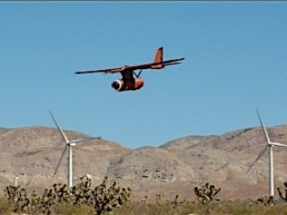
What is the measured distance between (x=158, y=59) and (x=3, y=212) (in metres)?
74.4

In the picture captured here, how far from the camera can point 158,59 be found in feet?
122

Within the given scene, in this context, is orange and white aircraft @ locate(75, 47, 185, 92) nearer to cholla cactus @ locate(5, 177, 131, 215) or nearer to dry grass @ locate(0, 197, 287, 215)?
dry grass @ locate(0, 197, 287, 215)

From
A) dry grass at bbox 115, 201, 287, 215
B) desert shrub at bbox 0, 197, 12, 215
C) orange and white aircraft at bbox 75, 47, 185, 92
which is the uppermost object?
orange and white aircraft at bbox 75, 47, 185, 92

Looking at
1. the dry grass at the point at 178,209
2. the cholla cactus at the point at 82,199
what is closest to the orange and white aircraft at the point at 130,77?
the dry grass at the point at 178,209

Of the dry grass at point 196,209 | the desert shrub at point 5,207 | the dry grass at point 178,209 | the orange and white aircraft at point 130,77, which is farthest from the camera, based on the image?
the dry grass at point 196,209

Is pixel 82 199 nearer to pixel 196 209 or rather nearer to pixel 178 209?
pixel 178 209

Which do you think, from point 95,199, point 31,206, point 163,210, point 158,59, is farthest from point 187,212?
point 158,59

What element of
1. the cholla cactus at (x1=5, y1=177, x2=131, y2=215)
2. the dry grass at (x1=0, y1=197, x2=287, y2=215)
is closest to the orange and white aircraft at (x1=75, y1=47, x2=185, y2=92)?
the dry grass at (x1=0, y1=197, x2=287, y2=215)

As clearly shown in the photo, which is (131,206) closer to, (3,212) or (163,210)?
(163,210)

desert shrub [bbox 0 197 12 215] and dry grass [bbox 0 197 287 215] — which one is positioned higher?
desert shrub [bbox 0 197 12 215]

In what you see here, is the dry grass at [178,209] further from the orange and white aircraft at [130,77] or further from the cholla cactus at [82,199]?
the orange and white aircraft at [130,77]

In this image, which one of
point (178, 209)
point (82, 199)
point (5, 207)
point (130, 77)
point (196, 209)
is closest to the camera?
point (130, 77)

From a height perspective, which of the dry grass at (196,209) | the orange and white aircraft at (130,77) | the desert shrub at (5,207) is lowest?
the dry grass at (196,209)

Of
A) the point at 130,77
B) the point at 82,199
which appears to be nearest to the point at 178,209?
the point at 82,199
